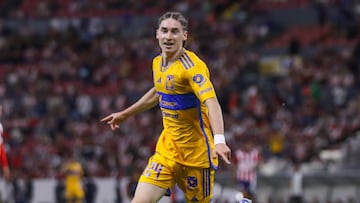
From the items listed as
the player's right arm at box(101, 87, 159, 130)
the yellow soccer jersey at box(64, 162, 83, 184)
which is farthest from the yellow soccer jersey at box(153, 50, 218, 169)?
the yellow soccer jersey at box(64, 162, 83, 184)

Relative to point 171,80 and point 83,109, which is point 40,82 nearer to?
point 83,109

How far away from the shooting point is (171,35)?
961 cm

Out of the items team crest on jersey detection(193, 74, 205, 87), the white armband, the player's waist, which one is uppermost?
team crest on jersey detection(193, 74, 205, 87)

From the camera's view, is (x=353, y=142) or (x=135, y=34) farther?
(x=135, y=34)

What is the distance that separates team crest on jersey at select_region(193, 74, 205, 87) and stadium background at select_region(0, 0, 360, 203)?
40.2ft

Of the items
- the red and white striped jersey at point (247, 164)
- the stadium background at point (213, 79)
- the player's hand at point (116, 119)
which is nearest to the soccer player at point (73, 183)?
the stadium background at point (213, 79)

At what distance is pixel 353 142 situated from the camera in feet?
81.7

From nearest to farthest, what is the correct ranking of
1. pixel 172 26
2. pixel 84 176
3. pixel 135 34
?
1. pixel 172 26
2. pixel 84 176
3. pixel 135 34

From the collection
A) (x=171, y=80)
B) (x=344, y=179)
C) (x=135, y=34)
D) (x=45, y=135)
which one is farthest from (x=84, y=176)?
(x=171, y=80)

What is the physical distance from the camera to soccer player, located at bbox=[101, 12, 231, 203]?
378 inches

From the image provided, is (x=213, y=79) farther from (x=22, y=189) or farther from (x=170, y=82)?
(x=170, y=82)

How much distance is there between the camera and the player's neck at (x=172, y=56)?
9.66 meters

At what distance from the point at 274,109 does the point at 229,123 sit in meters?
1.18

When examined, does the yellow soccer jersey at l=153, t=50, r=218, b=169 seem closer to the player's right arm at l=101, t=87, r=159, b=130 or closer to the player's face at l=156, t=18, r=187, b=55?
the player's face at l=156, t=18, r=187, b=55
